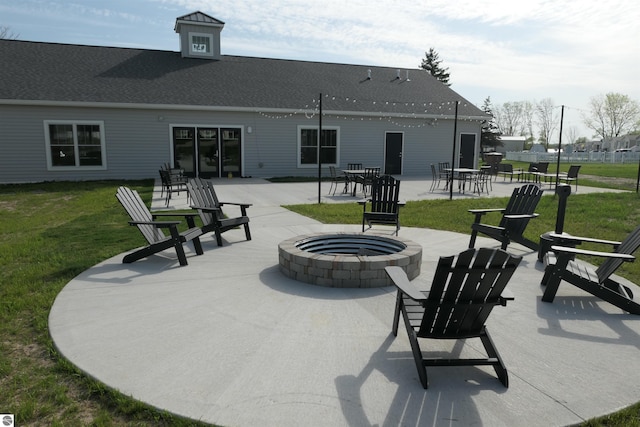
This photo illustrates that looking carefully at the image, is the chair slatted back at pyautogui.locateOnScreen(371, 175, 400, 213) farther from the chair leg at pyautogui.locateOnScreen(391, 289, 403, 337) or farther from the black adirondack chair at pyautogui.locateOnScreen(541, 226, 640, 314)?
the chair leg at pyautogui.locateOnScreen(391, 289, 403, 337)

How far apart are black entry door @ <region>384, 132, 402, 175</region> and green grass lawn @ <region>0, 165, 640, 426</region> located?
839 cm

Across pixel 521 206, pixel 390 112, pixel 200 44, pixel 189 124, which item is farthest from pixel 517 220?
pixel 200 44

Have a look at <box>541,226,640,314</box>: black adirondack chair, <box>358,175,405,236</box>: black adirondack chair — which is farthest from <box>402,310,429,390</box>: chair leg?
<box>358,175,405,236</box>: black adirondack chair

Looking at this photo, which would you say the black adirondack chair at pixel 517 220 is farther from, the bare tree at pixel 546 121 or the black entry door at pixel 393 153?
the bare tree at pixel 546 121

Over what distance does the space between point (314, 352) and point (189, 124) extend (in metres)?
15.5

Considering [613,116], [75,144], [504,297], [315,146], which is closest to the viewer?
[504,297]

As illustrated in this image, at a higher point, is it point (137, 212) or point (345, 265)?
point (137, 212)

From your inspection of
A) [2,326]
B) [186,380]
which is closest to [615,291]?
[186,380]

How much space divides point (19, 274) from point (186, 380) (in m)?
3.49

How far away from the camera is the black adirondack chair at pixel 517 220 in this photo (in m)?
6.00

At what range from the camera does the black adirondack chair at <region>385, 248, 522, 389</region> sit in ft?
9.15

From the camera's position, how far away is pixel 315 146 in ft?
62.8

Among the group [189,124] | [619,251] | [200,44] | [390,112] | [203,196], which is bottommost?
[619,251]

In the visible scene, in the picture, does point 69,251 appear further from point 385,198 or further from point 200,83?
point 200,83
